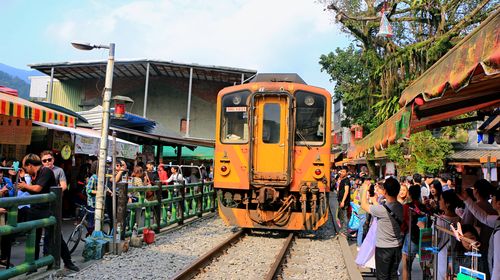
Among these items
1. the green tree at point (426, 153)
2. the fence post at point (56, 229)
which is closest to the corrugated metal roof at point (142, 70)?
the green tree at point (426, 153)

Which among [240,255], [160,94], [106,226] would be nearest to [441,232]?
[240,255]

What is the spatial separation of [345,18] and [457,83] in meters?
18.5

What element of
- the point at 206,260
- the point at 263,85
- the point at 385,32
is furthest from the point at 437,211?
the point at 385,32

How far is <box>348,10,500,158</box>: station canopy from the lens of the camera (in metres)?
2.59

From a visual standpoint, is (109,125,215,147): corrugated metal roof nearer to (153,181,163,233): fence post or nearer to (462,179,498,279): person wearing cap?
(153,181,163,233): fence post

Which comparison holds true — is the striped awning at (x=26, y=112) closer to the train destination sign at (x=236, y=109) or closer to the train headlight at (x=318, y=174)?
the train destination sign at (x=236, y=109)

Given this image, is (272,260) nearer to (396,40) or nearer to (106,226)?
(106,226)

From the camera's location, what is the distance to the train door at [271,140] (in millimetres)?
9820

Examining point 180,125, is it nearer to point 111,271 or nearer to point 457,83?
point 111,271

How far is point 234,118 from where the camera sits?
10352mm

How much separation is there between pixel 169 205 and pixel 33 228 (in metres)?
5.39

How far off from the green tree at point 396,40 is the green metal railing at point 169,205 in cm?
600

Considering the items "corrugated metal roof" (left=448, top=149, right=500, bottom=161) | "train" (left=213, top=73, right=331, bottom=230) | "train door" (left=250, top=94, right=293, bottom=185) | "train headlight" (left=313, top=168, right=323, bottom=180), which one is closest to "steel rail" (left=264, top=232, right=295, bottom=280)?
"train" (left=213, top=73, right=331, bottom=230)

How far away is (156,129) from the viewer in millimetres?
19406
